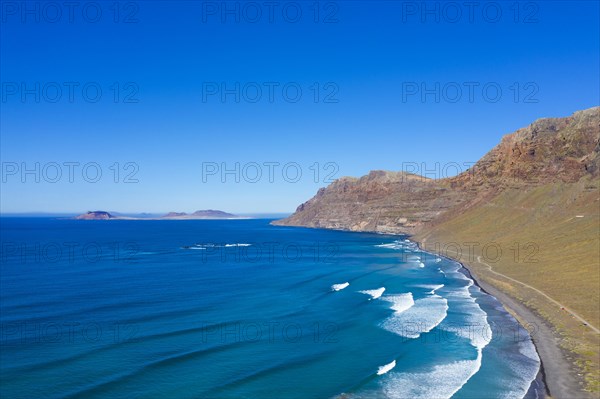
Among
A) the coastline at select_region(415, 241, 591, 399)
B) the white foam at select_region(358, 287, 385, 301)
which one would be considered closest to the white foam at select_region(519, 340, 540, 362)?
the coastline at select_region(415, 241, 591, 399)

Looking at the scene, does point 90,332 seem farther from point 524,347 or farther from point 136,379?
point 524,347

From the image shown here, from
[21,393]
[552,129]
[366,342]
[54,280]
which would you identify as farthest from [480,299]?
[552,129]

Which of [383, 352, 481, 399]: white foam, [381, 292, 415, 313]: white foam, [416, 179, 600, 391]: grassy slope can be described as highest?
[416, 179, 600, 391]: grassy slope

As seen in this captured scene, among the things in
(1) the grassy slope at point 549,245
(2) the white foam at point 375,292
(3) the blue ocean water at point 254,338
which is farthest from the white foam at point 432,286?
(1) the grassy slope at point 549,245

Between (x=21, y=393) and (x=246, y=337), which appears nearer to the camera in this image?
(x=21, y=393)

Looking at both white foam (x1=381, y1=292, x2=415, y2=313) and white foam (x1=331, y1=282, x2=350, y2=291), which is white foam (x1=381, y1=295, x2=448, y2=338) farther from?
white foam (x1=331, y1=282, x2=350, y2=291)

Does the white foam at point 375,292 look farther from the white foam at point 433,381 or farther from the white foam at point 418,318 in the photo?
the white foam at point 433,381

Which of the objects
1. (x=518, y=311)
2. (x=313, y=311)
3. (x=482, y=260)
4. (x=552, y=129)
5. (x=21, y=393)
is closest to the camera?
(x=21, y=393)
